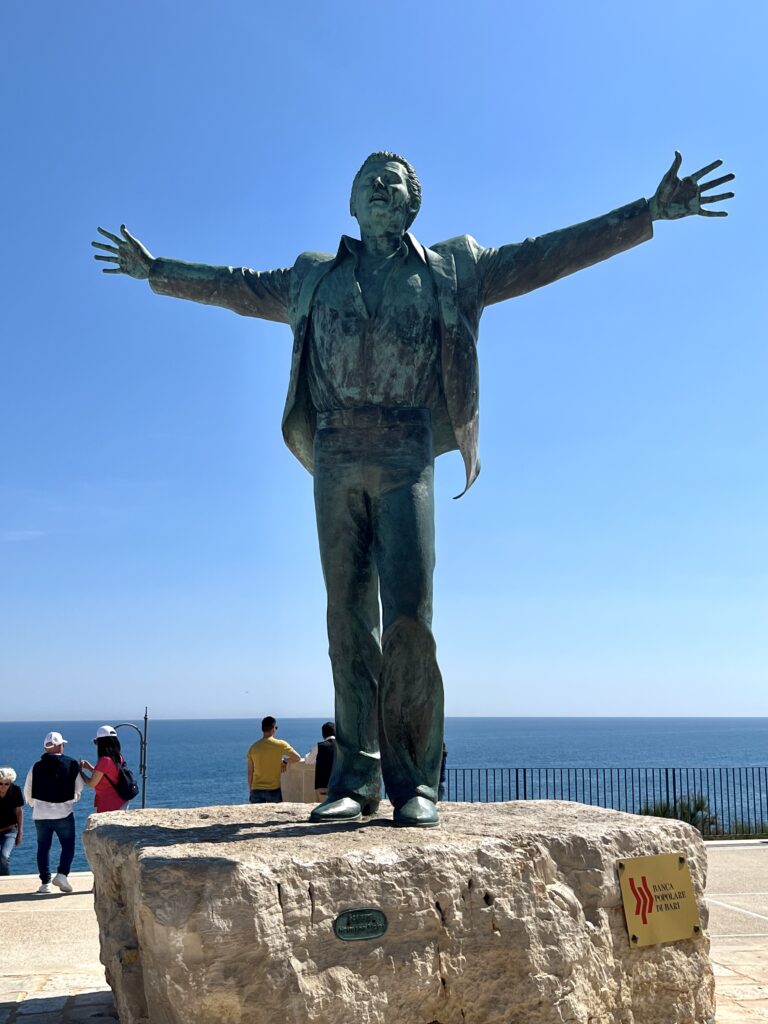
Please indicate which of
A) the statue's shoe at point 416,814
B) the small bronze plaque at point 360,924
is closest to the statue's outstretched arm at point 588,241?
the statue's shoe at point 416,814

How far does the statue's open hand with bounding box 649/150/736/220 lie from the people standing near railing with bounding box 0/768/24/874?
301 inches

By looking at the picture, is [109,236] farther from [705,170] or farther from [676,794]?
[676,794]

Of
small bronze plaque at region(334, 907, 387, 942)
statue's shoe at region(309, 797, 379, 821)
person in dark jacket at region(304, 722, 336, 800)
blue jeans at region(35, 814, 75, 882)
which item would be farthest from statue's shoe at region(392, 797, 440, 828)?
blue jeans at region(35, 814, 75, 882)

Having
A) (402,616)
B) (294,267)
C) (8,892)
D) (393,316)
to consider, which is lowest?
(8,892)

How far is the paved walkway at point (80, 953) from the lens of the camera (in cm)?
487

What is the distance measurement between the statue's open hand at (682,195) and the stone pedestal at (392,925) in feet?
8.92

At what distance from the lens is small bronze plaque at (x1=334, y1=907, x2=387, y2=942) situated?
3.53 meters

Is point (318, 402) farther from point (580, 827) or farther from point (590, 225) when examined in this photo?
point (580, 827)

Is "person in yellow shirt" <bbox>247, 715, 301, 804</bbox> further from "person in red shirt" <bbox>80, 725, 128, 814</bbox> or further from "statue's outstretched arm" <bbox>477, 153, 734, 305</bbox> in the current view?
"statue's outstretched arm" <bbox>477, 153, 734, 305</bbox>

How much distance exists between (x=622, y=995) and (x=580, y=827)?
65 cm

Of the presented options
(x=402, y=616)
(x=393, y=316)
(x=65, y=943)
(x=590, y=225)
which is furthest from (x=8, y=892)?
(x=590, y=225)

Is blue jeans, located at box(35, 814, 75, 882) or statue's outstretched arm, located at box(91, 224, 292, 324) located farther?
blue jeans, located at box(35, 814, 75, 882)

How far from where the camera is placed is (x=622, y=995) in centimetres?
409

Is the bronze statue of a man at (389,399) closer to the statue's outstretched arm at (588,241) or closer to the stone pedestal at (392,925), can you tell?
the statue's outstretched arm at (588,241)
